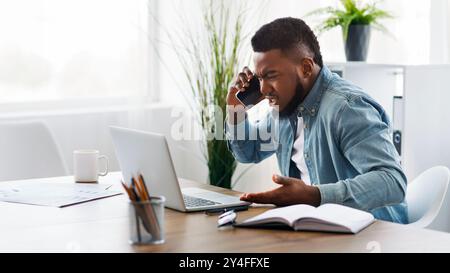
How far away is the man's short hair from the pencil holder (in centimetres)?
92

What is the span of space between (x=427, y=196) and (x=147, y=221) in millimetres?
1319

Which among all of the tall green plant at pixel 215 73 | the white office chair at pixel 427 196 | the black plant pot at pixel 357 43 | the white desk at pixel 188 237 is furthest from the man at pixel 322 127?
the tall green plant at pixel 215 73

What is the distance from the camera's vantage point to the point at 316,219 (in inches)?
79.3

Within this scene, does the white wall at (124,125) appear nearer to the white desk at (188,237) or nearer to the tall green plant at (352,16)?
the tall green plant at (352,16)

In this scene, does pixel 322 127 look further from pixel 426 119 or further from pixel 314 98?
pixel 426 119

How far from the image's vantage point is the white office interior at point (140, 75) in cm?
360

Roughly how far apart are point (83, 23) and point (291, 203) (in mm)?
2571

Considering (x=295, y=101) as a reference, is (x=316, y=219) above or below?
below

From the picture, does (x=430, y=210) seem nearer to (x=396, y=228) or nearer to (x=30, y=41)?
(x=396, y=228)

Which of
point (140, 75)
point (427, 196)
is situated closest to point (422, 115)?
point (427, 196)

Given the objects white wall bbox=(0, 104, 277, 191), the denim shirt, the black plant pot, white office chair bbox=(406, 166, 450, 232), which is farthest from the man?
white wall bbox=(0, 104, 277, 191)

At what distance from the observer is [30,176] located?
3.40 metres

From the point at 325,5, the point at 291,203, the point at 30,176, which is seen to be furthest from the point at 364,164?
the point at 325,5

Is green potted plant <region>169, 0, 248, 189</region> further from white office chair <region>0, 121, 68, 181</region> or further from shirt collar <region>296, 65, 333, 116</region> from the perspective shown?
shirt collar <region>296, 65, 333, 116</region>
